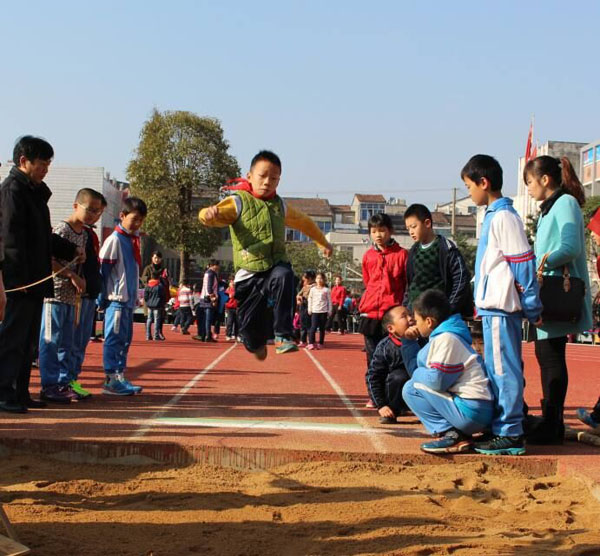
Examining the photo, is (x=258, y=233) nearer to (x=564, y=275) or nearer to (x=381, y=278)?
(x=381, y=278)

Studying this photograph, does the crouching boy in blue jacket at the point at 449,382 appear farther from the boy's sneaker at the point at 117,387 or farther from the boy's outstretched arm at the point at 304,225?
the boy's sneaker at the point at 117,387

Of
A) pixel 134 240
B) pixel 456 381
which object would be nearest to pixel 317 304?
pixel 134 240

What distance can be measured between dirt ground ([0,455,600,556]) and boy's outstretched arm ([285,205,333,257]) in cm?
181

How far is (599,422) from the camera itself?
6523 mm

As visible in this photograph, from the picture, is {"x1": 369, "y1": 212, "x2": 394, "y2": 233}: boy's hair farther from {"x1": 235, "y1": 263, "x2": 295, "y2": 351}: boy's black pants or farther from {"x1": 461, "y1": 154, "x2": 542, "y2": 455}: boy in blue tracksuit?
{"x1": 461, "y1": 154, "x2": 542, "y2": 455}: boy in blue tracksuit

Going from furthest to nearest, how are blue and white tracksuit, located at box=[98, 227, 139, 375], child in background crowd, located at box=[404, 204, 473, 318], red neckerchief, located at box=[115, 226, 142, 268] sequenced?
red neckerchief, located at box=[115, 226, 142, 268]
blue and white tracksuit, located at box=[98, 227, 139, 375]
child in background crowd, located at box=[404, 204, 473, 318]

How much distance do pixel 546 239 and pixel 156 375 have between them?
237 inches

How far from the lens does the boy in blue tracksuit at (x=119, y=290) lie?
26.3ft

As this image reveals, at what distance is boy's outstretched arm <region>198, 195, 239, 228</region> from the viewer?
5.67 metres

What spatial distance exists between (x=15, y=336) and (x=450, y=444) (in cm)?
347

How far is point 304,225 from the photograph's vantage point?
6402mm

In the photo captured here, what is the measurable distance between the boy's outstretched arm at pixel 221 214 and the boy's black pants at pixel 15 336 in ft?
5.92

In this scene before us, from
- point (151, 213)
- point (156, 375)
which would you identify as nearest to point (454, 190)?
point (151, 213)

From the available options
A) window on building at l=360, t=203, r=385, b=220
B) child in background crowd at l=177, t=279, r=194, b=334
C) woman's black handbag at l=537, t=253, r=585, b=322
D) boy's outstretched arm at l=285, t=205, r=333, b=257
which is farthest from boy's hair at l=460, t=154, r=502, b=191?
window on building at l=360, t=203, r=385, b=220
